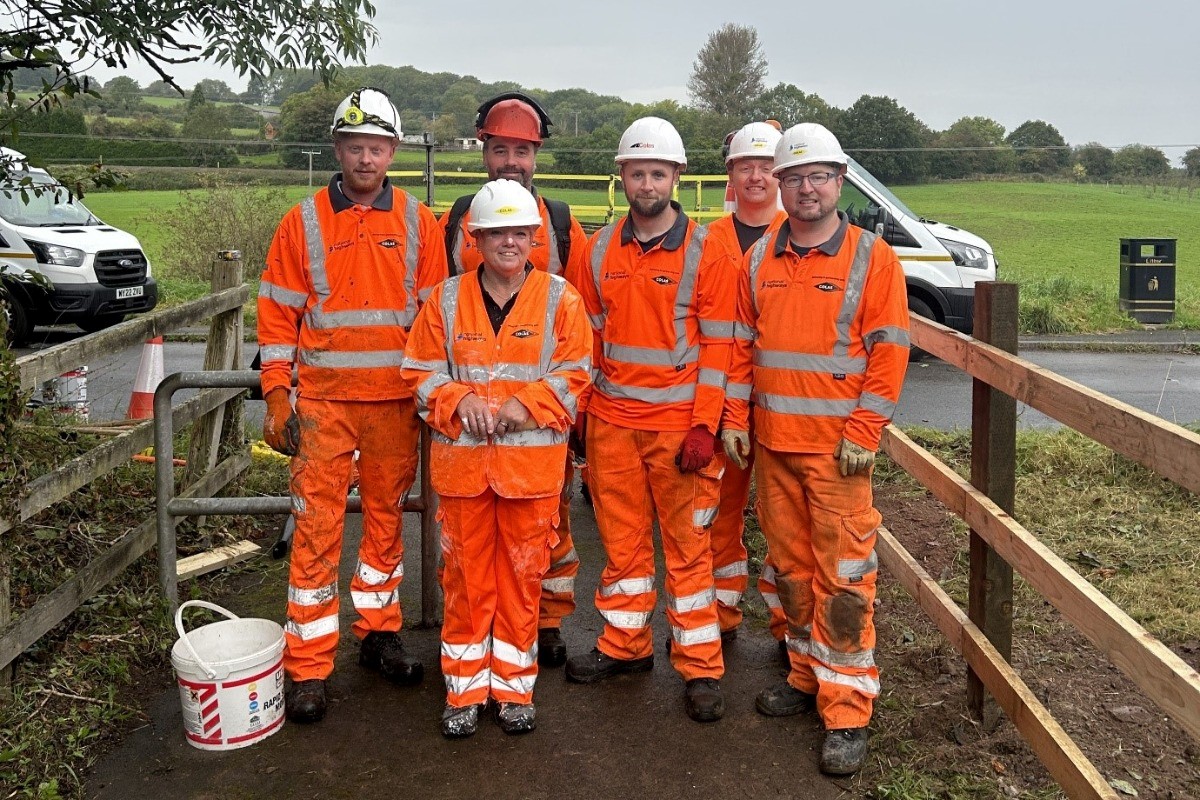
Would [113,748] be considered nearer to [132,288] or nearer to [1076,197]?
[132,288]

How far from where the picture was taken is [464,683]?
410 centimetres

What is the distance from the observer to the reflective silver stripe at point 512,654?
13.6ft

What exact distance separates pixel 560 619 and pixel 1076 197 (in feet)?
110

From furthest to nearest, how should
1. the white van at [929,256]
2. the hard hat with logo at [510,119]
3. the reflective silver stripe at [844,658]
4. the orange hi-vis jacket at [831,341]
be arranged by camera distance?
the white van at [929,256], the hard hat with logo at [510,119], the reflective silver stripe at [844,658], the orange hi-vis jacket at [831,341]

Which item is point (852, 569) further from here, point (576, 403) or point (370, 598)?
point (370, 598)

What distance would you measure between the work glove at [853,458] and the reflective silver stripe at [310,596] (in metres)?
1.96

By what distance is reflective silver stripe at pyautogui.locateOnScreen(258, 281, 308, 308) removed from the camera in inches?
171

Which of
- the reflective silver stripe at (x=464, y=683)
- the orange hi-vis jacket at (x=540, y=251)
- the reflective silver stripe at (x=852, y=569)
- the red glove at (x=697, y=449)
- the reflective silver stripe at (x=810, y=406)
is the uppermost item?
the orange hi-vis jacket at (x=540, y=251)

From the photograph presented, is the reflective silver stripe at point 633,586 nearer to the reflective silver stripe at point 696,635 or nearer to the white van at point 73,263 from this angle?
the reflective silver stripe at point 696,635

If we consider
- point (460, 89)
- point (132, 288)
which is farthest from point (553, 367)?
point (460, 89)

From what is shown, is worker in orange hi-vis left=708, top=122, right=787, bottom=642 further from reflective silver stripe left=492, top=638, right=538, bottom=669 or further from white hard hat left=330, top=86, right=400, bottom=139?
white hard hat left=330, top=86, right=400, bottom=139

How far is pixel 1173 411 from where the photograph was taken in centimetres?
948

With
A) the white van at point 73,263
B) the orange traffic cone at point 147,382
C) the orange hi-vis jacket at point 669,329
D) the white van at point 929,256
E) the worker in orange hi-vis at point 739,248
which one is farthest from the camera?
the white van at point 73,263

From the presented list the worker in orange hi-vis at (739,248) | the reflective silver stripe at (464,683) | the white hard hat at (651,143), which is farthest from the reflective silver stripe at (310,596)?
the white hard hat at (651,143)
